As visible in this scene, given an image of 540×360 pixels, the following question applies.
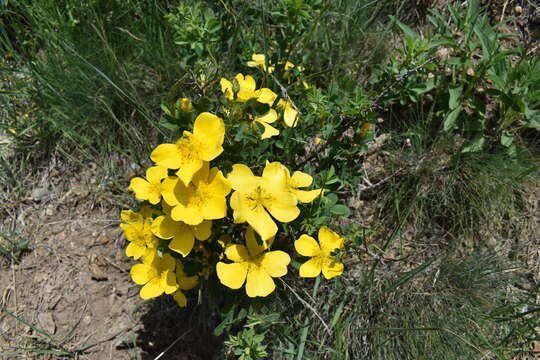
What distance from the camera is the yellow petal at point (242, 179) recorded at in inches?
62.7

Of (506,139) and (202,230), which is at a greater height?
(202,230)

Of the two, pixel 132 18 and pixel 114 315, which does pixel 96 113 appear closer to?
pixel 132 18

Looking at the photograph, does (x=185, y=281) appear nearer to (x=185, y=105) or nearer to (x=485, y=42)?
(x=185, y=105)

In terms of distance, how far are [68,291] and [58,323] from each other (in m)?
0.20

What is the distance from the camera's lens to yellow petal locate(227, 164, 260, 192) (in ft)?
5.22

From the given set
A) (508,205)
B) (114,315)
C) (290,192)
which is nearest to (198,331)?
(114,315)

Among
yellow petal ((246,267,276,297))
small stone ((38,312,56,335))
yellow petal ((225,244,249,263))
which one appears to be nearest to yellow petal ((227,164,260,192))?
yellow petal ((225,244,249,263))

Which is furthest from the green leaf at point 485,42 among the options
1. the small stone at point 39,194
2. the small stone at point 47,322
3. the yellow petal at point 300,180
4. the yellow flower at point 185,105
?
the small stone at point 47,322

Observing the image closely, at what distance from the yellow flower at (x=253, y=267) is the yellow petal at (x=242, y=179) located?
0.24 meters

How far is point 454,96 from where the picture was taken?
2.61 metres

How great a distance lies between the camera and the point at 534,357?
245 cm

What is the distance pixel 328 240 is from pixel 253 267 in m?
0.37

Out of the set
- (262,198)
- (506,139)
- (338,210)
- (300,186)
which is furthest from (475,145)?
(262,198)

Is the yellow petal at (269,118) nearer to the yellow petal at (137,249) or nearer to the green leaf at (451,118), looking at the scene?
the yellow petal at (137,249)
